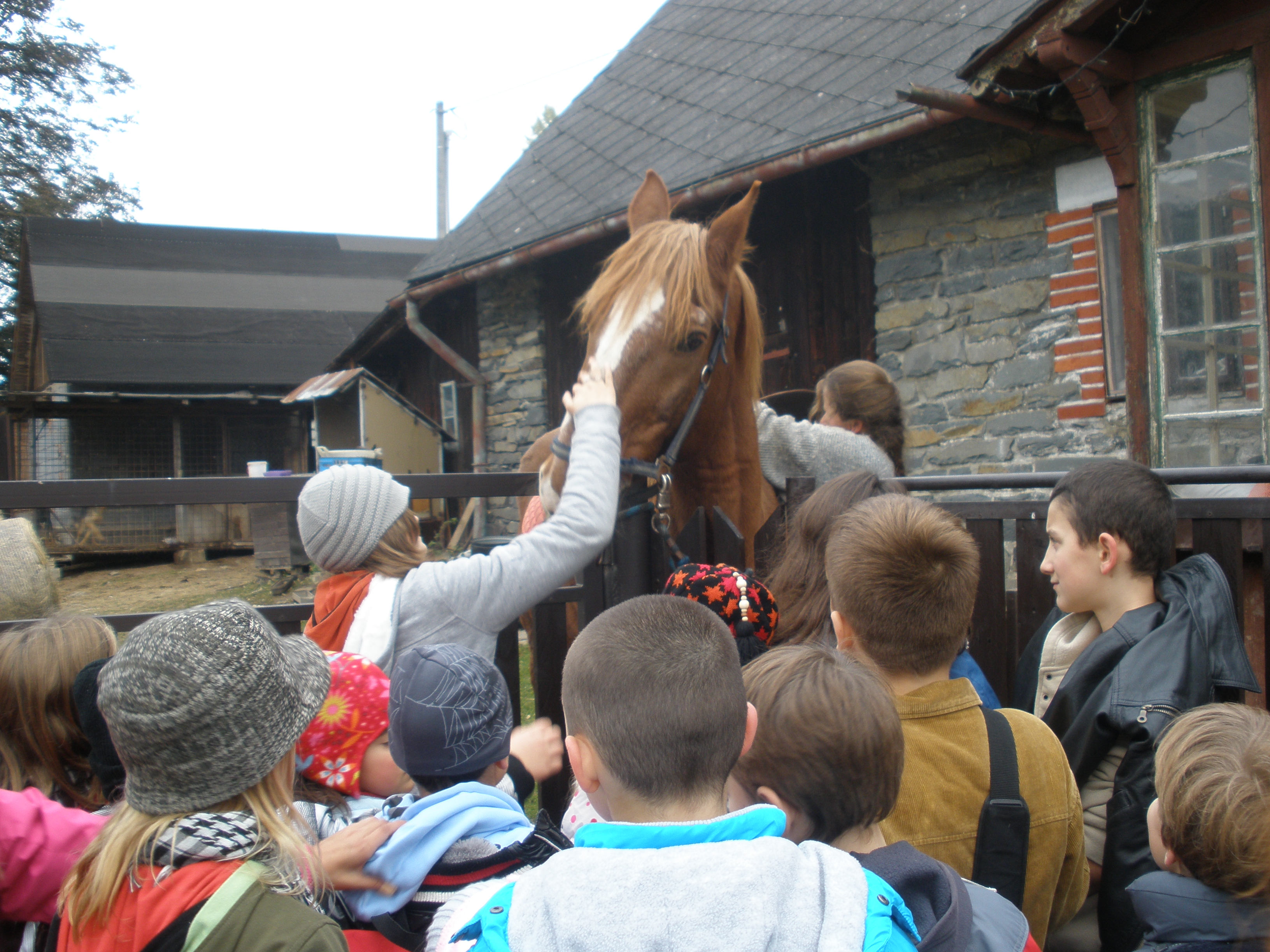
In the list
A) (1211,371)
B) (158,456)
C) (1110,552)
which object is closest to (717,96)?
(1211,371)

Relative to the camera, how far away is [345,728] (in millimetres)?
1600

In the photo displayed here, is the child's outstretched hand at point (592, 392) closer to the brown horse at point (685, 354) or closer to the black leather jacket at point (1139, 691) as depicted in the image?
the brown horse at point (685, 354)

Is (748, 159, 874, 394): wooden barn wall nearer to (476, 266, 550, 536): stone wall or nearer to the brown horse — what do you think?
(476, 266, 550, 536): stone wall

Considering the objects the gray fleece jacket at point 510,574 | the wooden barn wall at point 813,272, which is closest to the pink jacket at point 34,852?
the gray fleece jacket at point 510,574

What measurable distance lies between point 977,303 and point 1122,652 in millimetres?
3918

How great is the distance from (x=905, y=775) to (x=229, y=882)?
1071mm

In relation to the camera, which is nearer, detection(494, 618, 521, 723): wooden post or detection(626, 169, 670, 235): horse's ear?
detection(494, 618, 521, 723): wooden post

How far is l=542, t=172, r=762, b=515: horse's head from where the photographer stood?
2.58 metres

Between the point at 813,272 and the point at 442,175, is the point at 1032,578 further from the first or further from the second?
the point at 442,175

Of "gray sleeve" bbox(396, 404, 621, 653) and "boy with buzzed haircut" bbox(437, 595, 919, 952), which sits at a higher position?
"gray sleeve" bbox(396, 404, 621, 653)

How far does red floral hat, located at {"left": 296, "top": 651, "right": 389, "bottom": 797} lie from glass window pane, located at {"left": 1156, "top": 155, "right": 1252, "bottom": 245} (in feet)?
14.3

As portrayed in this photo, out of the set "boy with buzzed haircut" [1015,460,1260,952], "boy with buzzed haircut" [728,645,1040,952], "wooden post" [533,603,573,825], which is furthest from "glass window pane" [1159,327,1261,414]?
"boy with buzzed haircut" [728,645,1040,952]

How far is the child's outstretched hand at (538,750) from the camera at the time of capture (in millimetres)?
1686

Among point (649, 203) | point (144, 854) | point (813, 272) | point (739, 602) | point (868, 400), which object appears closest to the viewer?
point (144, 854)
